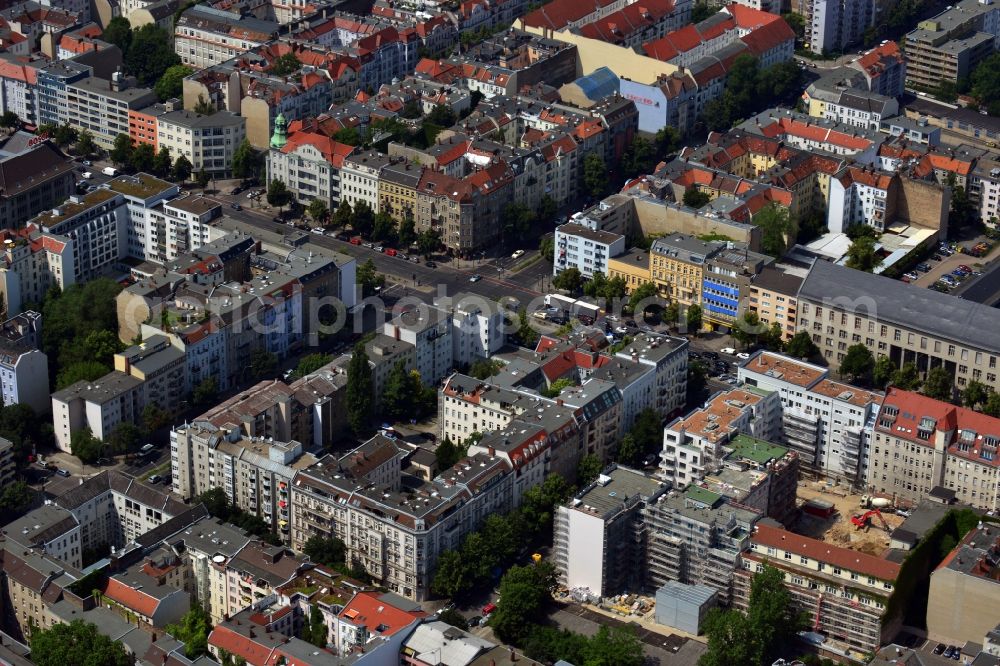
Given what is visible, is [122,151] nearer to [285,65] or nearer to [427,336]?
[285,65]

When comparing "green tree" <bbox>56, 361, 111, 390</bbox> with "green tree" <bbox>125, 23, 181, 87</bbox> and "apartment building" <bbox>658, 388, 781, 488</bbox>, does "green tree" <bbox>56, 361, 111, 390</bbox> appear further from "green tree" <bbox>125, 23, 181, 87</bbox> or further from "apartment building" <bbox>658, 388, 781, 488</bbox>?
"green tree" <bbox>125, 23, 181, 87</bbox>

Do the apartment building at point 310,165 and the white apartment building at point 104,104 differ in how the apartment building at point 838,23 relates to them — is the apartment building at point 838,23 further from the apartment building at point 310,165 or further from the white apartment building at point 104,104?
the white apartment building at point 104,104

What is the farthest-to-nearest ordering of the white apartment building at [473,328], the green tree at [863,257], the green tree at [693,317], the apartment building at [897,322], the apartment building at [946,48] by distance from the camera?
the apartment building at [946,48] → the green tree at [863,257] → the green tree at [693,317] → the white apartment building at [473,328] → the apartment building at [897,322]

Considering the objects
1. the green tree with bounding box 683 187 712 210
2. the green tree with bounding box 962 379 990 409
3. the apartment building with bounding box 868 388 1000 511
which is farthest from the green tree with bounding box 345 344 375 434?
the green tree with bounding box 962 379 990 409

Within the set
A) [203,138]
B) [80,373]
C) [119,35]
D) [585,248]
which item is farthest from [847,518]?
[119,35]

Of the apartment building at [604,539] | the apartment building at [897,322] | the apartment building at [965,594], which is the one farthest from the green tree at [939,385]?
the apartment building at [604,539]

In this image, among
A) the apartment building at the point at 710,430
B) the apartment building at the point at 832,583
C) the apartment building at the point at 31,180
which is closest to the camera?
the apartment building at the point at 832,583
